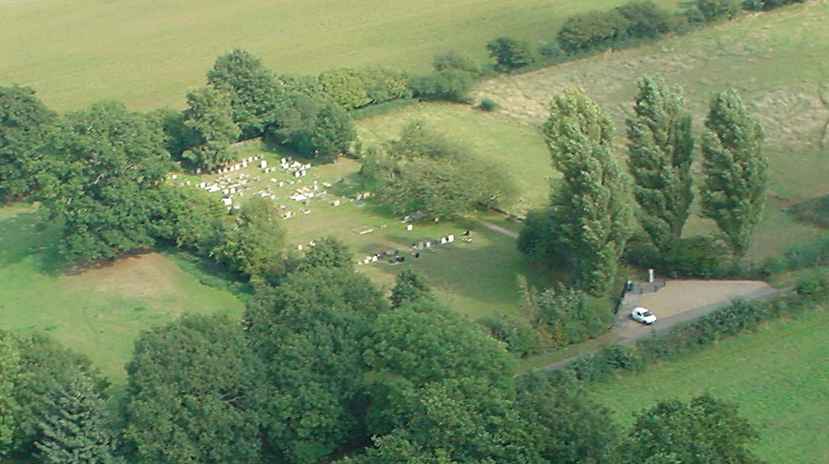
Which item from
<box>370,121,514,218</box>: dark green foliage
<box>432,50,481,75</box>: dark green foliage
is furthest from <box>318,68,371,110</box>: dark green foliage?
<box>370,121,514,218</box>: dark green foliage

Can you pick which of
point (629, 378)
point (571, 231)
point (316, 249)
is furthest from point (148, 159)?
point (629, 378)

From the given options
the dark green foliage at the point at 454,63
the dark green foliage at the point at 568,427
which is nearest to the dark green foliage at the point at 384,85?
the dark green foliage at the point at 454,63

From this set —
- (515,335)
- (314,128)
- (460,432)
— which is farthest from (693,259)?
(314,128)

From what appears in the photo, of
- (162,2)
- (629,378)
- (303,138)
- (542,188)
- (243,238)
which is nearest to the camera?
(629,378)

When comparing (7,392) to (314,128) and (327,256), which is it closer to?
(327,256)

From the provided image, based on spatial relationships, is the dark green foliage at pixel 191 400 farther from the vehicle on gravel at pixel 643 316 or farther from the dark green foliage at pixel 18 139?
the dark green foliage at pixel 18 139

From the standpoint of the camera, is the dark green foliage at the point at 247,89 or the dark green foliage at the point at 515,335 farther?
the dark green foliage at the point at 247,89

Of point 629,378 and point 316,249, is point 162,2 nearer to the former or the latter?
point 316,249
